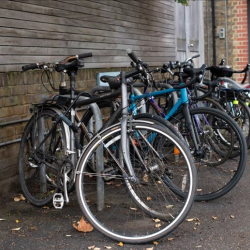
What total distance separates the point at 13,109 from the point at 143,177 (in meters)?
1.91

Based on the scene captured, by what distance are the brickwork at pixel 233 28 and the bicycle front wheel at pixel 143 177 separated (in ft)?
29.3

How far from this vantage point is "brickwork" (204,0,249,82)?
12.6m

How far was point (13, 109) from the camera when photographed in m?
5.20

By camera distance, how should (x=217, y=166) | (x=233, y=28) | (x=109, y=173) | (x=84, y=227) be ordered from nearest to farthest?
(x=84, y=227) → (x=109, y=173) → (x=217, y=166) → (x=233, y=28)

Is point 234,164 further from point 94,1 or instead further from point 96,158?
point 94,1

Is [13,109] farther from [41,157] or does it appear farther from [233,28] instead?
[233,28]

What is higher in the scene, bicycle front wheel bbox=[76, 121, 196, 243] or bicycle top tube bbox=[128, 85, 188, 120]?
bicycle top tube bbox=[128, 85, 188, 120]

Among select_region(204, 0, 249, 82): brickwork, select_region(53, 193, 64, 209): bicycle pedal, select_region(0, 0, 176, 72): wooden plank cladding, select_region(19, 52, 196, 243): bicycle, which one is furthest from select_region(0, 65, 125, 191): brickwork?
select_region(204, 0, 249, 82): brickwork

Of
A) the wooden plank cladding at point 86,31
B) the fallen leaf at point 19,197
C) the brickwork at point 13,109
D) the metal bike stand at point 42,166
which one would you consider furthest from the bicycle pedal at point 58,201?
the wooden plank cladding at point 86,31

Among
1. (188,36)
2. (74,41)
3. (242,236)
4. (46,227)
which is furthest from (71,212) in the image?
(188,36)

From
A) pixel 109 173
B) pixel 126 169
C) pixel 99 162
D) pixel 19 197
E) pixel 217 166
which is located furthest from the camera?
pixel 217 166

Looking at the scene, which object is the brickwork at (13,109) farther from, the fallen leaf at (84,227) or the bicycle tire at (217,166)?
the bicycle tire at (217,166)

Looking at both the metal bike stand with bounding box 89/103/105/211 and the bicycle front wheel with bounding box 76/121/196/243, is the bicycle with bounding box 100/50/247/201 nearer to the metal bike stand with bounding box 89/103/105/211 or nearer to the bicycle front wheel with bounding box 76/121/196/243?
the metal bike stand with bounding box 89/103/105/211

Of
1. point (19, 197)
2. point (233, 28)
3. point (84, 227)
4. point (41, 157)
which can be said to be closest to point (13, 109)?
point (41, 157)
